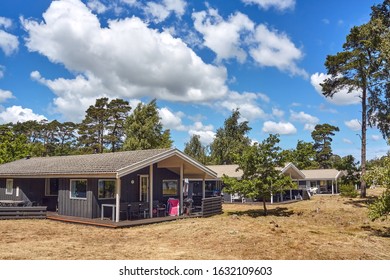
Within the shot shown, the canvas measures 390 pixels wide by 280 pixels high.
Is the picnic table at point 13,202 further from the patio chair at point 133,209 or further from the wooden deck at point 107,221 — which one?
the patio chair at point 133,209

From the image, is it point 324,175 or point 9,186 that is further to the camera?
point 324,175

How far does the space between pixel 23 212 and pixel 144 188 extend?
720cm

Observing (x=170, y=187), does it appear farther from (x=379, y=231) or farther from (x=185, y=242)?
(x=379, y=231)

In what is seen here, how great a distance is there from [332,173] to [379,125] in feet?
75.1

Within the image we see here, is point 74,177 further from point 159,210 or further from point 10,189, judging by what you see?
point 10,189

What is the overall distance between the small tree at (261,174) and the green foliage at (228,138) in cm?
4443

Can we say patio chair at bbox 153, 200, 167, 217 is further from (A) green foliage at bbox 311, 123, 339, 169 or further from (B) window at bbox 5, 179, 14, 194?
(A) green foliage at bbox 311, 123, 339, 169

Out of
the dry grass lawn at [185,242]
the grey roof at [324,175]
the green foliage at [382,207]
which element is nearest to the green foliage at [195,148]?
the grey roof at [324,175]

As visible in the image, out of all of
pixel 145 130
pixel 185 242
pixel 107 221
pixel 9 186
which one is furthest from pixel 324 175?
pixel 185 242

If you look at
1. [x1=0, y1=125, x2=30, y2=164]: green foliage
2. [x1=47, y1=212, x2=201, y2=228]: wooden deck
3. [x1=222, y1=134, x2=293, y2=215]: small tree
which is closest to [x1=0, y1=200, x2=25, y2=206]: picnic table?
[x1=47, y1=212, x2=201, y2=228]: wooden deck

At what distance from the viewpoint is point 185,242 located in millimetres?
13055

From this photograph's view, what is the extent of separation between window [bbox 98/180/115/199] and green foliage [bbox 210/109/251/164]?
162ft

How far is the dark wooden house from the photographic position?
60.4 ft

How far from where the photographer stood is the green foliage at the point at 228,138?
226 ft
